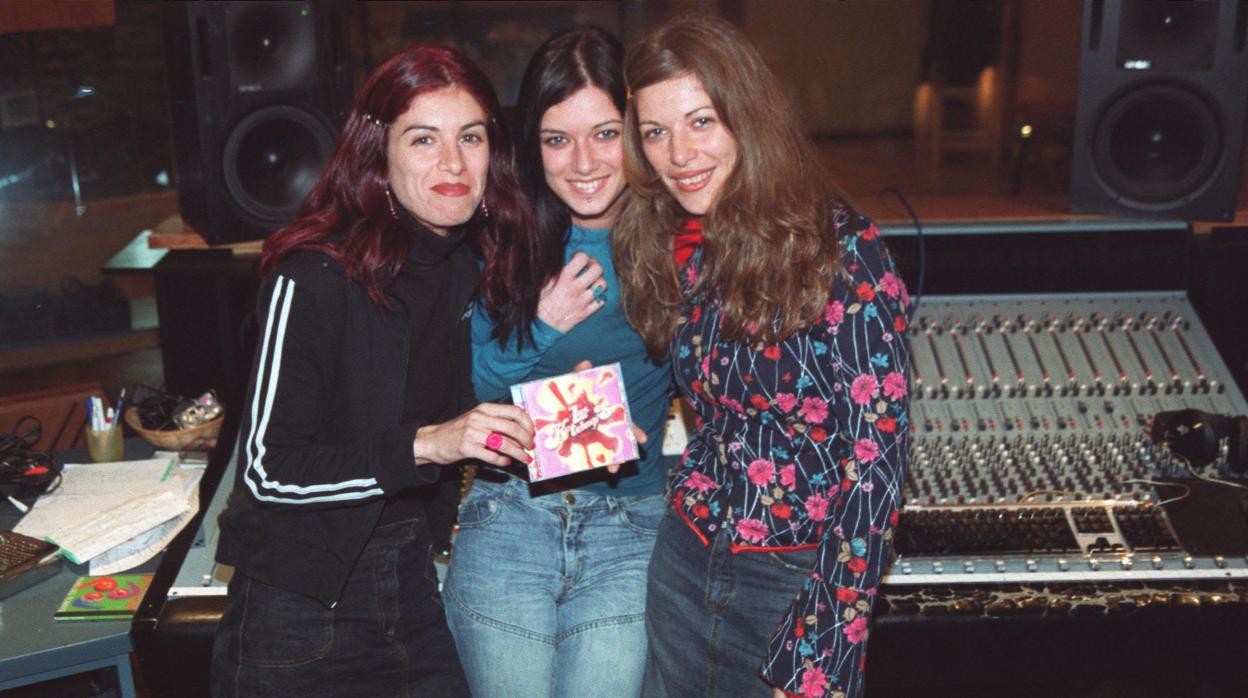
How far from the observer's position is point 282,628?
1.79 meters

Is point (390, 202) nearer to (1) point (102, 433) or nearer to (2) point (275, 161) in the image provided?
(2) point (275, 161)

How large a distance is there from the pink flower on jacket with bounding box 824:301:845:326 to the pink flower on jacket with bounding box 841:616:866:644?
442 mm

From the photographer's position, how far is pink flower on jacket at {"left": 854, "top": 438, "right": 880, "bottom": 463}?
163cm

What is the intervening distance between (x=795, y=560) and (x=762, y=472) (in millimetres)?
150

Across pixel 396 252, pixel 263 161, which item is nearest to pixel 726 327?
pixel 396 252

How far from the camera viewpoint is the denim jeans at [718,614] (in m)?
1.76

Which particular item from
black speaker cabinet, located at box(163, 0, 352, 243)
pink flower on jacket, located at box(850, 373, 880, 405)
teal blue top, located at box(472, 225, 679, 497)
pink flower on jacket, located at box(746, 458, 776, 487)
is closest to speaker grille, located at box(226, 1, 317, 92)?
black speaker cabinet, located at box(163, 0, 352, 243)

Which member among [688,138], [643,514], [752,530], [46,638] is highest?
[688,138]

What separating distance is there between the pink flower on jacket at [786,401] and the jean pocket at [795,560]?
0.23m

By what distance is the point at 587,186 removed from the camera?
2.00 meters

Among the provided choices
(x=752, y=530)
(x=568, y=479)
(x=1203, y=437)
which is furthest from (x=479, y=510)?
(x=1203, y=437)

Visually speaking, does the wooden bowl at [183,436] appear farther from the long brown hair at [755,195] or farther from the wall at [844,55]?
the wall at [844,55]

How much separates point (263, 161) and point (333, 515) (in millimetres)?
1114

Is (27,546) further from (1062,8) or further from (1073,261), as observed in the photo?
(1062,8)
